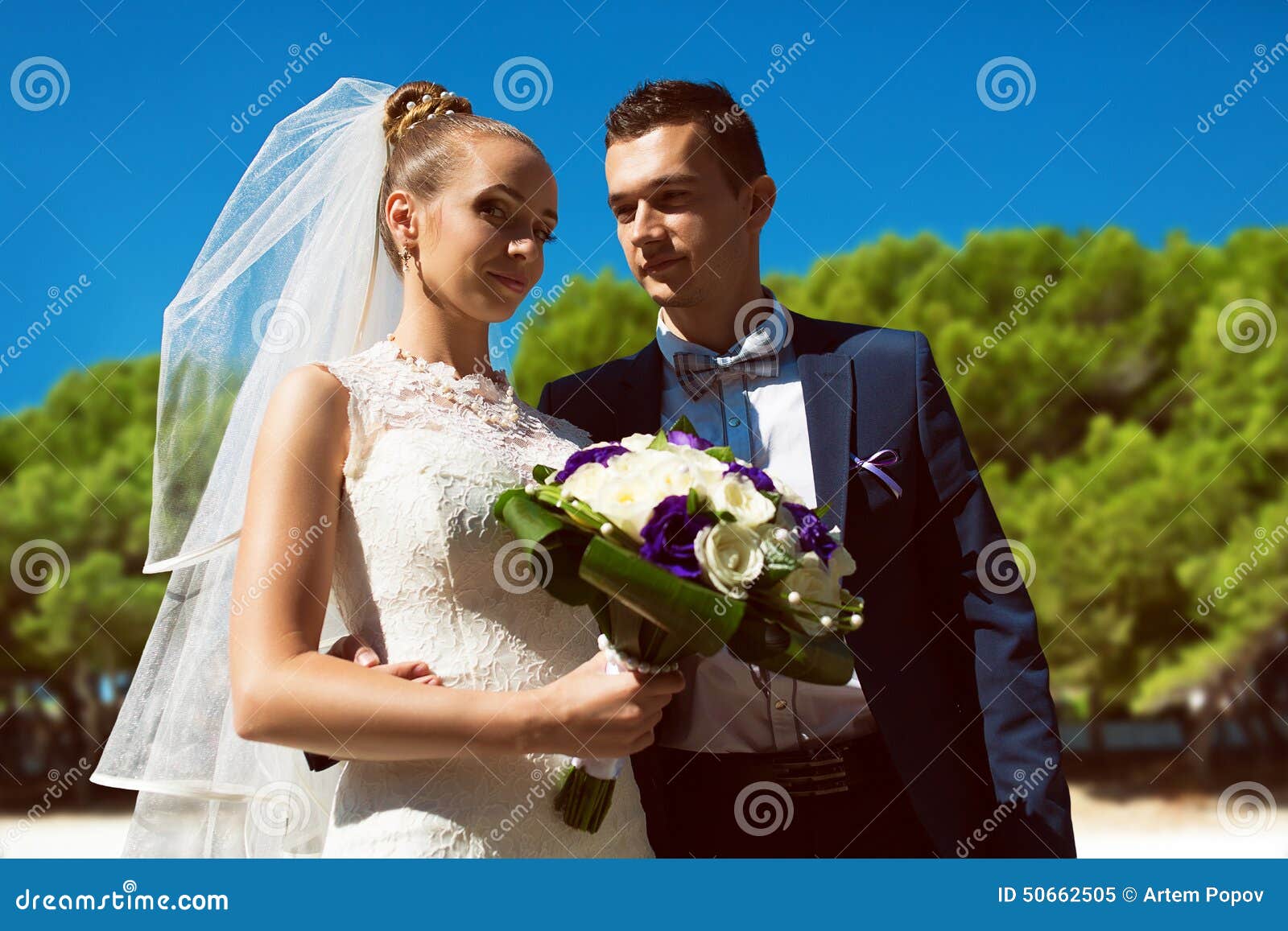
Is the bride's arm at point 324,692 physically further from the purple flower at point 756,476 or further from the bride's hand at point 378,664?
the purple flower at point 756,476

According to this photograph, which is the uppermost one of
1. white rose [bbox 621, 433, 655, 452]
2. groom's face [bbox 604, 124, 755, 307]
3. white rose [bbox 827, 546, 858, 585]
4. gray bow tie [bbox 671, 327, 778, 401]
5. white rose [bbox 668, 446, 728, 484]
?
groom's face [bbox 604, 124, 755, 307]

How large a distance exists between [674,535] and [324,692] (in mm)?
959

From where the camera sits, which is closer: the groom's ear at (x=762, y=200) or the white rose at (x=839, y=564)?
the white rose at (x=839, y=564)

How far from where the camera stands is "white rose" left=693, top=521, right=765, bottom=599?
2.67m

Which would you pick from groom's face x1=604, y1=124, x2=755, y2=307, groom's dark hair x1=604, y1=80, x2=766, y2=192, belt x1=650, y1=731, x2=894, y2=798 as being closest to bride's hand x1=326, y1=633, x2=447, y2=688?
belt x1=650, y1=731, x2=894, y2=798

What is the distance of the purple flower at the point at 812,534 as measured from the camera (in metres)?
2.89

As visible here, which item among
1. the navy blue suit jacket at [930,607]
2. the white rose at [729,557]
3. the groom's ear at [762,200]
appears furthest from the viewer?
the groom's ear at [762,200]

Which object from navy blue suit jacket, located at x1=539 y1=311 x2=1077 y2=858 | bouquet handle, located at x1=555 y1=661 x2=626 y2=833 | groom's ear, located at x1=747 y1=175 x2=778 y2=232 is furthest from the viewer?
groom's ear, located at x1=747 y1=175 x2=778 y2=232

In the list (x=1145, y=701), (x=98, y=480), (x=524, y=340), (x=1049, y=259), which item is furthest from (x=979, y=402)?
(x=98, y=480)

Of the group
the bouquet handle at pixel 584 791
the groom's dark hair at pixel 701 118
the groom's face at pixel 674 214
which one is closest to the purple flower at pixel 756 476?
the bouquet handle at pixel 584 791

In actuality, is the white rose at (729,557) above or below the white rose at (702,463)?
below

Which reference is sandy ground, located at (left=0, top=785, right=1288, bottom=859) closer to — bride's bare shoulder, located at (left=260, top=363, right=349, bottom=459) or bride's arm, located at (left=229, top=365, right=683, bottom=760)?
bride's arm, located at (left=229, top=365, right=683, bottom=760)

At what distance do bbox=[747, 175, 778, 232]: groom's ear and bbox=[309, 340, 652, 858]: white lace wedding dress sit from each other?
5.98 feet

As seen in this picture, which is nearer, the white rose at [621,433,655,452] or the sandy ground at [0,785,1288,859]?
the white rose at [621,433,655,452]
